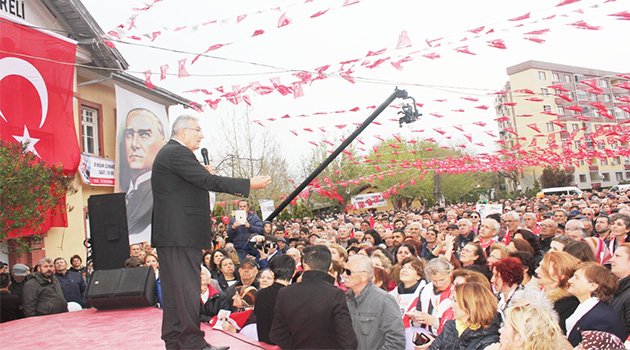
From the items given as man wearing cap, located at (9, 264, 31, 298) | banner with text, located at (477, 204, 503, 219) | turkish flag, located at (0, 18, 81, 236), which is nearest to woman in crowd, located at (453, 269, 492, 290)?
man wearing cap, located at (9, 264, 31, 298)

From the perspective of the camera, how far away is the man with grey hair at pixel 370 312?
412 cm

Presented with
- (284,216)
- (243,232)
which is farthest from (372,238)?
(284,216)

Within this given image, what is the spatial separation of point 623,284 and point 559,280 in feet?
1.62

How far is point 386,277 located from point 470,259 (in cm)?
111

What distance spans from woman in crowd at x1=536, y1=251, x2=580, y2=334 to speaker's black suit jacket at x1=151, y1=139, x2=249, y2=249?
2755mm

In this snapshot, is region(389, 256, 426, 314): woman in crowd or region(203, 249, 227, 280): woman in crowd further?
region(203, 249, 227, 280): woman in crowd

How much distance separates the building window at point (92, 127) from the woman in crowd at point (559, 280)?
→ 1426 centimetres

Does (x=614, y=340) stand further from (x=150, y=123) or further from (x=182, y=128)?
(x=150, y=123)

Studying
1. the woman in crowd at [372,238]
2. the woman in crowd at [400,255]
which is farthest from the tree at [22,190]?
the woman in crowd at [400,255]

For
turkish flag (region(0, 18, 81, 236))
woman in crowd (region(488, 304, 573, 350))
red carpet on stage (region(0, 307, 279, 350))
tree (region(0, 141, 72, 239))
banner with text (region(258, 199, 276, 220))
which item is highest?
turkish flag (region(0, 18, 81, 236))

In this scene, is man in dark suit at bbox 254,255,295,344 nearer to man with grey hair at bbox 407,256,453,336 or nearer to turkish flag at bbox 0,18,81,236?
man with grey hair at bbox 407,256,453,336

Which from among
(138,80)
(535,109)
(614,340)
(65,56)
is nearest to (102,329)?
(614,340)

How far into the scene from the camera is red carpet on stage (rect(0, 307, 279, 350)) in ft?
14.5

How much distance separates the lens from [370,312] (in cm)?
425
